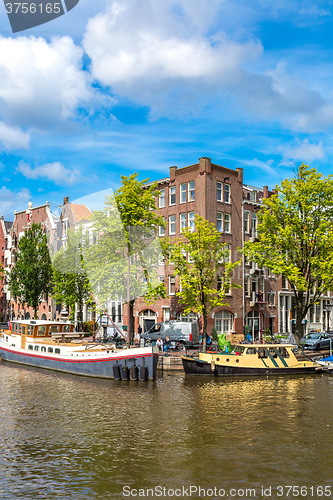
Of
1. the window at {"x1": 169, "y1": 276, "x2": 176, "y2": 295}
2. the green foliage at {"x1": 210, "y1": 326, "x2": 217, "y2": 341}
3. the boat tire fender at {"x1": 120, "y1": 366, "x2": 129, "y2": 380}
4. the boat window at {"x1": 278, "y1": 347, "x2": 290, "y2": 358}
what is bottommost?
the boat tire fender at {"x1": 120, "y1": 366, "x2": 129, "y2": 380}

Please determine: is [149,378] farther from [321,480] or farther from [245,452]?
[321,480]

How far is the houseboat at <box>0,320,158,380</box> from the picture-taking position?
107ft

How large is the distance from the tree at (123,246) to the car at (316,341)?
14.1m

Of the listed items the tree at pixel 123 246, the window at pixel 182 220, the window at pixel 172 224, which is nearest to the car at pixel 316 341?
the tree at pixel 123 246

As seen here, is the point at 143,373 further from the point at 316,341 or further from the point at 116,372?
the point at 316,341

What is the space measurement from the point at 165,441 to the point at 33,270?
5125cm

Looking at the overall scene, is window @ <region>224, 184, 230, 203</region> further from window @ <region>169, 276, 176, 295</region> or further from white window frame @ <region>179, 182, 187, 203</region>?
window @ <region>169, 276, 176, 295</region>

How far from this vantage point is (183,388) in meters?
29.8

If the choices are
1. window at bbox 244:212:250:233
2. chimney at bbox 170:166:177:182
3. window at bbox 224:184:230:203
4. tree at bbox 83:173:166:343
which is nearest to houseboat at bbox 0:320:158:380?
tree at bbox 83:173:166:343

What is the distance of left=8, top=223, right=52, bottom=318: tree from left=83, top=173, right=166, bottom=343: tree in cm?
2466

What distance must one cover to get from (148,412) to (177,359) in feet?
47.6

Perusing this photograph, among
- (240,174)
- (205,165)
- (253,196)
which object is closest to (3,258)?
(253,196)

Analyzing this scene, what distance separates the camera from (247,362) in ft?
112

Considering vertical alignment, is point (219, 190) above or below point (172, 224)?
above
